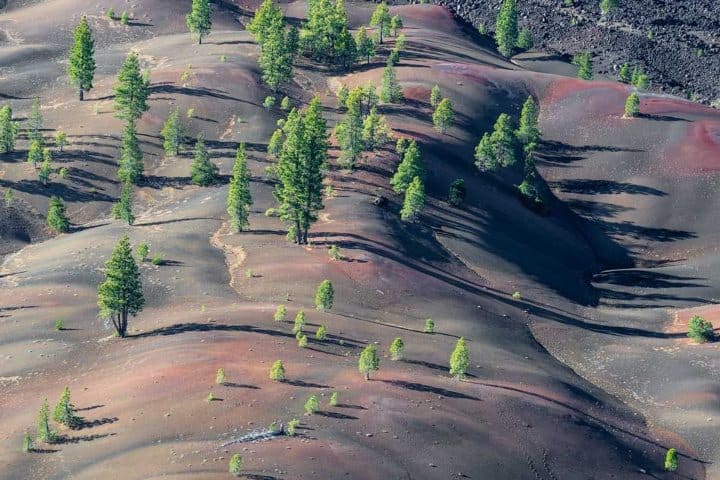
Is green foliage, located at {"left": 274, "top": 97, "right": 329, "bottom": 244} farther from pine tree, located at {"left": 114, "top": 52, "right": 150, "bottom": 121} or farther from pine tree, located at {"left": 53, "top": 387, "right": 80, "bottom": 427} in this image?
pine tree, located at {"left": 53, "top": 387, "right": 80, "bottom": 427}

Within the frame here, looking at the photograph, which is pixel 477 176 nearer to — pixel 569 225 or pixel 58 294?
pixel 569 225

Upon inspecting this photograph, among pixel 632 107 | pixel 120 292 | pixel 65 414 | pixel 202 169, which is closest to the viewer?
pixel 65 414

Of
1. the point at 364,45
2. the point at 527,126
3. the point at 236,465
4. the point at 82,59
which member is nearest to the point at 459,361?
the point at 236,465

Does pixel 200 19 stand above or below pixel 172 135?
above

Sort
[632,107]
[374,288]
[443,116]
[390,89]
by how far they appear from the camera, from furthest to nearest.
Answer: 1. [632,107]
2. [390,89]
3. [443,116]
4. [374,288]

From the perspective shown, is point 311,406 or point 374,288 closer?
point 311,406

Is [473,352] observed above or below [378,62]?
below

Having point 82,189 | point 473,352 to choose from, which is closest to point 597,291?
point 473,352

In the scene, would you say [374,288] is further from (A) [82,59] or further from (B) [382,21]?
(B) [382,21]
